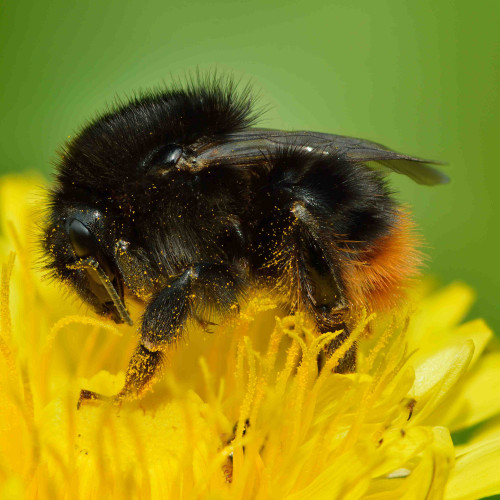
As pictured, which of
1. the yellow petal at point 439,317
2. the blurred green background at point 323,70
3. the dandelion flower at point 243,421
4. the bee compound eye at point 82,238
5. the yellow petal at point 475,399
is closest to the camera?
the bee compound eye at point 82,238

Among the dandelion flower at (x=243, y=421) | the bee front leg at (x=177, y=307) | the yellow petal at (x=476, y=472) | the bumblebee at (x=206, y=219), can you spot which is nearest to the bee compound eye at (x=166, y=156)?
the bumblebee at (x=206, y=219)

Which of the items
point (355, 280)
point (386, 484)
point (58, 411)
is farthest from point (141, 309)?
point (386, 484)

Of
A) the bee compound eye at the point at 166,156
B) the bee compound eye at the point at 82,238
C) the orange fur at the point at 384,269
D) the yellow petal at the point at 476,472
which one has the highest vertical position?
the bee compound eye at the point at 166,156

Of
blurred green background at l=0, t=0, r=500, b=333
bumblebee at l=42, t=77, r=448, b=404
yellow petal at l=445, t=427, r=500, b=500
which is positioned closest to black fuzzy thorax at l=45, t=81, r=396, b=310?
bumblebee at l=42, t=77, r=448, b=404

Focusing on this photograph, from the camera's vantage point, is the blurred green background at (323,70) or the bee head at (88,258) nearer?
the bee head at (88,258)

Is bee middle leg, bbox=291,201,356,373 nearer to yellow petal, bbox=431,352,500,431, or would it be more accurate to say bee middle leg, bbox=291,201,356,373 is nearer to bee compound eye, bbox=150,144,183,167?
bee compound eye, bbox=150,144,183,167

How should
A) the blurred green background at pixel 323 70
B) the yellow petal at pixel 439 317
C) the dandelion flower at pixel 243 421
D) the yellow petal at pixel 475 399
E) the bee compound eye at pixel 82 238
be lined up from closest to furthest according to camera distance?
the bee compound eye at pixel 82 238 → the dandelion flower at pixel 243 421 → the yellow petal at pixel 475 399 → the yellow petal at pixel 439 317 → the blurred green background at pixel 323 70

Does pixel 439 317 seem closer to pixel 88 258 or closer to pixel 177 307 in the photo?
pixel 177 307

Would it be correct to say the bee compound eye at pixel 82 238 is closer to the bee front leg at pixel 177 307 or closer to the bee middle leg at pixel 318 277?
the bee front leg at pixel 177 307

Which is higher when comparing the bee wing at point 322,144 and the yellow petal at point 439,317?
the bee wing at point 322,144
